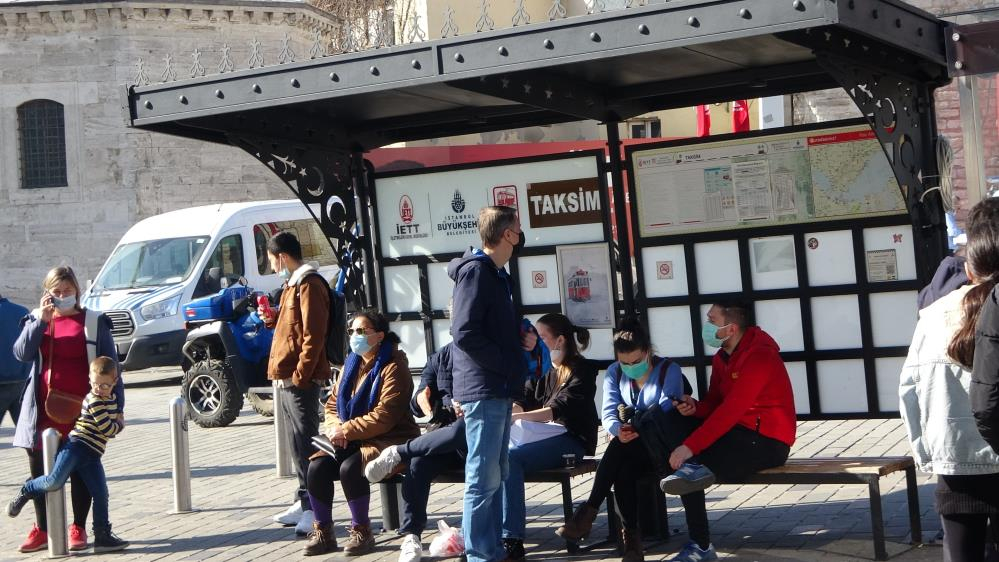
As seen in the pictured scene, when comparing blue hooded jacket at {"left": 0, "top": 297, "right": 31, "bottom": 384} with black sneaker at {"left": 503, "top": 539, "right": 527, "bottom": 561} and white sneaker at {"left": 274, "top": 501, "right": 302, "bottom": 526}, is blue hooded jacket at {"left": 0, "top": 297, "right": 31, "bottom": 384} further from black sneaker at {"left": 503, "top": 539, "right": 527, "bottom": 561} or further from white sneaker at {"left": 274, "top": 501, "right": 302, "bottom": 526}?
black sneaker at {"left": 503, "top": 539, "right": 527, "bottom": 561}

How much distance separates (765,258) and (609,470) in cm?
179

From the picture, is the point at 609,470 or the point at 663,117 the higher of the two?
the point at 663,117

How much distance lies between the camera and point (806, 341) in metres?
7.54

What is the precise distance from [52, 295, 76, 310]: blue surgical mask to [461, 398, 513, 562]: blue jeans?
3084mm

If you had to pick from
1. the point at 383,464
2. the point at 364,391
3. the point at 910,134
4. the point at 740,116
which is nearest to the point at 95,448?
the point at 364,391

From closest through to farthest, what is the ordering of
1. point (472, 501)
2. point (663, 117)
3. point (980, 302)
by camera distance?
1. point (980, 302)
2. point (472, 501)
3. point (663, 117)

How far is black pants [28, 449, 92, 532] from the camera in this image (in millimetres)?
7969

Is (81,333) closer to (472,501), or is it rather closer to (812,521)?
(472,501)

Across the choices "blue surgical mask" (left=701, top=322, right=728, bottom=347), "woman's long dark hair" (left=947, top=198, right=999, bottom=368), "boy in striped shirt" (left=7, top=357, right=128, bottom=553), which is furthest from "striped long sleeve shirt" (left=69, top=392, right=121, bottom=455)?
"woman's long dark hair" (left=947, top=198, right=999, bottom=368)

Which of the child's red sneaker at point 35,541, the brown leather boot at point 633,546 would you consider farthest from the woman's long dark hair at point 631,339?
the child's red sneaker at point 35,541

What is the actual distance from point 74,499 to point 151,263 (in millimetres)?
10875

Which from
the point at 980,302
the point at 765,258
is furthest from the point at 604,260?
the point at 980,302

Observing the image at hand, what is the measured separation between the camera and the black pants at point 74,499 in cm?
797

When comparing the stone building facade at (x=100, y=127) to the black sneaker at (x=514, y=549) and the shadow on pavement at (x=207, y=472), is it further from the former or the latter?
the black sneaker at (x=514, y=549)
